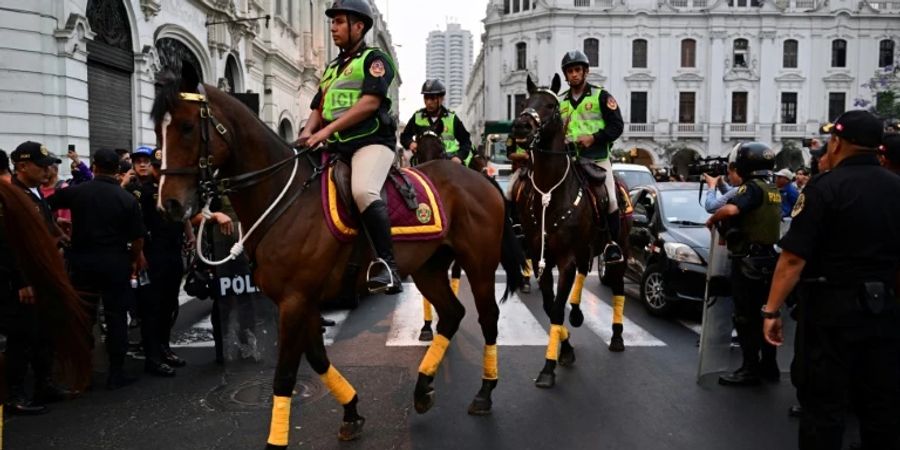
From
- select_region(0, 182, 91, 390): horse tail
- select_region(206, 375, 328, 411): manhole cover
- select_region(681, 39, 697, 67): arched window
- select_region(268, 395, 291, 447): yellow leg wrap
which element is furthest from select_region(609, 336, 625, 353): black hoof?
select_region(681, 39, 697, 67): arched window

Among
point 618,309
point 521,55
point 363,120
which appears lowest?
point 618,309

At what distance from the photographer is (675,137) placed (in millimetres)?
58969

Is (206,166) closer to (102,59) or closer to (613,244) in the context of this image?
(613,244)

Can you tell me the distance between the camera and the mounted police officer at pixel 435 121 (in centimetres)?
888

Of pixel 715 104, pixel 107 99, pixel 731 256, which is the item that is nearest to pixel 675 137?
pixel 715 104

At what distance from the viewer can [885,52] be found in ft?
192

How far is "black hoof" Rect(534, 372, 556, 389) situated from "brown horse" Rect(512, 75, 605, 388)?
37 centimetres

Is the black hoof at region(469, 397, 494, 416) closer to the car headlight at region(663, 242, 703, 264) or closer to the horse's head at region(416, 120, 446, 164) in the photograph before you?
the horse's head at region(416, 120, 446, 164)

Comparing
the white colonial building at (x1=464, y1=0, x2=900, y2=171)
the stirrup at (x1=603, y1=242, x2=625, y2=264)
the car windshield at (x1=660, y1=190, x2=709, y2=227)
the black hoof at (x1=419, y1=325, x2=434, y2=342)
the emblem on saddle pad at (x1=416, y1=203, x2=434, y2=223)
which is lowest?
the black hoof at (x1=419, y1=325, x2=434, y2=342)

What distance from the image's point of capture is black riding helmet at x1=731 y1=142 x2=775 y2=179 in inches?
241

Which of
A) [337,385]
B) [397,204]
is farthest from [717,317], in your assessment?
[337,385]

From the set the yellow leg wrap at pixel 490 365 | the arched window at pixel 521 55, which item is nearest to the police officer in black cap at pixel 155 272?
the yellow leg wrap at pixel 490 365

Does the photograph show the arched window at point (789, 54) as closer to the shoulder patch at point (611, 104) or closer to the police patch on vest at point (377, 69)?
the shoulder patch at point (611, 104)

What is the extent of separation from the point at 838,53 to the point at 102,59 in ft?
204
